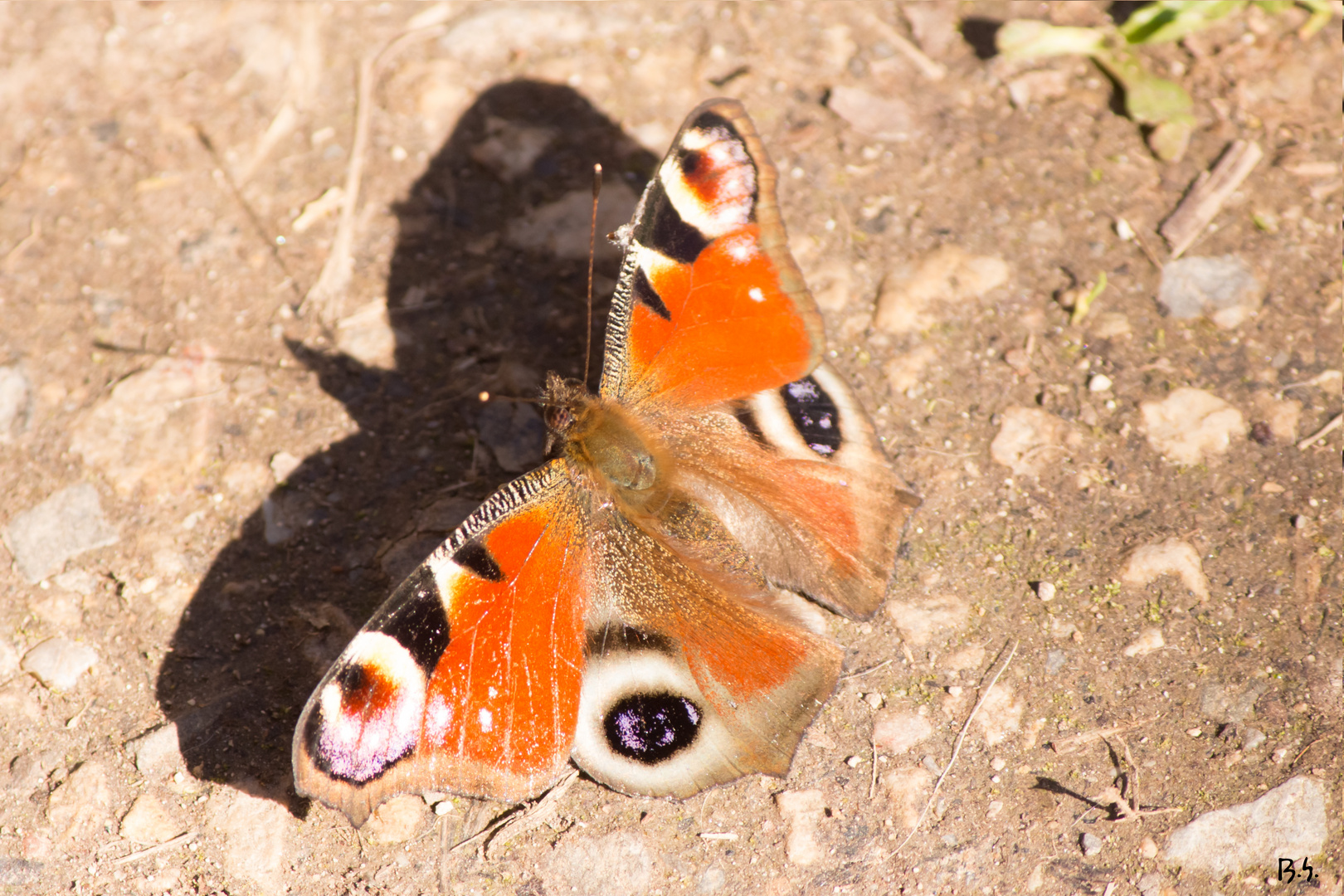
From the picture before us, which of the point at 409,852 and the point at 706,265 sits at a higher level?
the point at 706,265

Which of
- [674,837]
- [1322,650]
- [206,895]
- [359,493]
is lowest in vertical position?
[206,895]

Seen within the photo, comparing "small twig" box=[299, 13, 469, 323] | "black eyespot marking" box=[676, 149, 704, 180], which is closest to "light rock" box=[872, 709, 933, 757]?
"black eyespot marking" box=[676, 149, 704, 180]

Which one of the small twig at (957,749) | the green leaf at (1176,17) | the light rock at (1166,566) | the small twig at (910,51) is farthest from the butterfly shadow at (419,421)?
the green leaf at (1176,17)

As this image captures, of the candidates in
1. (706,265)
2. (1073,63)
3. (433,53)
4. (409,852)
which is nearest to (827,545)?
(706,265)

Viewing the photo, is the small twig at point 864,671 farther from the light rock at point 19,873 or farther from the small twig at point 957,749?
the light rock at point 19,873

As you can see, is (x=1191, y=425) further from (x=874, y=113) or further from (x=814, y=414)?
(x=874, y=113)

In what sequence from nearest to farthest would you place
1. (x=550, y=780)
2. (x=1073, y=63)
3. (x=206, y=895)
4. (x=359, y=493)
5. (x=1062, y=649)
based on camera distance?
(x=550, y=780)
(x=206, y=895)
(x=1062, y=649)
(x=359, y=493)
(x=1073, y=63)

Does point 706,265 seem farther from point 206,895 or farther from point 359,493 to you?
point 206,895
